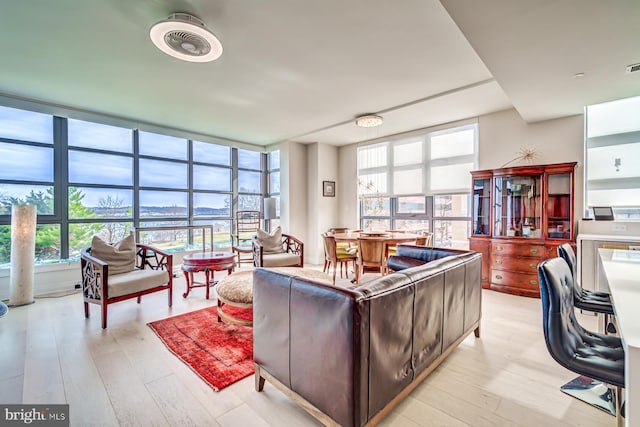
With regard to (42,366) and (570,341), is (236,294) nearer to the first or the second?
(42,366)

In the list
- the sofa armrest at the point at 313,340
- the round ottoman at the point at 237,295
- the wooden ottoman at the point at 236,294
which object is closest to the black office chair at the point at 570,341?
the sofa armrest at the point at 313,340

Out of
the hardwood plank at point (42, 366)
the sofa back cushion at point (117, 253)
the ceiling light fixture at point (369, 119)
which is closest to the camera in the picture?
the hardwood plank at point (42, 366)

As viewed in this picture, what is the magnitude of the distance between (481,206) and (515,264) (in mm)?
921

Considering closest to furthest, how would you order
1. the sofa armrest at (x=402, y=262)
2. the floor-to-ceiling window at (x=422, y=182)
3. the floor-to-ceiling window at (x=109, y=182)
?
1. the sofa armrest at (x=402, y=262)
2. the floor-to-ceiling window at (x=109, y=182)
3. the floor-to-ceiling window at (x=422, y=182)

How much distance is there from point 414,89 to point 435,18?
1.33 m

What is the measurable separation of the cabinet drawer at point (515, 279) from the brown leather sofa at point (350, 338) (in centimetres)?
250

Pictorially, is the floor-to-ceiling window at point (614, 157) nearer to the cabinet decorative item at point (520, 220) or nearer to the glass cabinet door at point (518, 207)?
the cabinet decorative item at point (520, 220)

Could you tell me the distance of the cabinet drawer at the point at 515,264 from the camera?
12.2ft

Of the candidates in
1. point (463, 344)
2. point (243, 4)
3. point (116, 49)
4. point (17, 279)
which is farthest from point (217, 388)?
point (17, 279)

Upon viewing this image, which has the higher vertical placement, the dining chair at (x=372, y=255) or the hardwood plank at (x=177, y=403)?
the dining chair at (x=372, y=255)

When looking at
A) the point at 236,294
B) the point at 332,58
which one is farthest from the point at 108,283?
the point at 332,58

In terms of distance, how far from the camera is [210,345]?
2.41 m

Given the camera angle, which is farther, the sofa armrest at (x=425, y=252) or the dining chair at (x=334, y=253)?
the dining chair at (x=334, y=253)

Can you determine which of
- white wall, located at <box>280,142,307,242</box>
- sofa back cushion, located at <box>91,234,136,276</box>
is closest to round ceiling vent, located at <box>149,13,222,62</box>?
sofa back cushion, located at <box>91,234,136,276</box>
